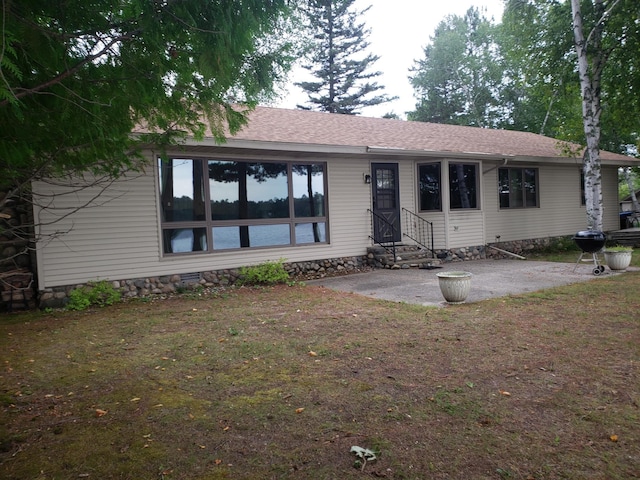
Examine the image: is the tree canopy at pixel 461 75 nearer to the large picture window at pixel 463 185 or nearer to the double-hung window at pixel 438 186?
the large picture window at pixel 463 185

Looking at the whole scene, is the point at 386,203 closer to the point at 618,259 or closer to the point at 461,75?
the point at 618,259

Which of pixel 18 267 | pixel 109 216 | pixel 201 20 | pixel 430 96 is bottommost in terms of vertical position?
pixel 18 267

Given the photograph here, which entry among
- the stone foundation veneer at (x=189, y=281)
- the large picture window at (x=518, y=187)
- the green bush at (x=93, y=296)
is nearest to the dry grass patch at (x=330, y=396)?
the green bush at (x=93, y=296)

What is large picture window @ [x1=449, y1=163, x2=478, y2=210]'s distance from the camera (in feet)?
41.3

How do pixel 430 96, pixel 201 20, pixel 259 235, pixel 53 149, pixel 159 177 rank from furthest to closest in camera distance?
pixel 430 96
pixel 259 235
pixel 159 177
pixel 53 149
pixel 201 20

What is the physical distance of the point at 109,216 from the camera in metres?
8.10

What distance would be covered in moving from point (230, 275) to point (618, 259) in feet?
27.4

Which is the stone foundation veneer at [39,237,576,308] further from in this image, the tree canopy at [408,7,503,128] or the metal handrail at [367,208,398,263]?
the tree canopy at [408,7,503,128]

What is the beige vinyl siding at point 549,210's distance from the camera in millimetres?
14005

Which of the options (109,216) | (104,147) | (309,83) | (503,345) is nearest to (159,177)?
(109,216)

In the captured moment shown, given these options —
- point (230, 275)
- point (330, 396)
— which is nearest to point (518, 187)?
point (230, 275)

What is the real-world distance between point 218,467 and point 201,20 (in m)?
2.68

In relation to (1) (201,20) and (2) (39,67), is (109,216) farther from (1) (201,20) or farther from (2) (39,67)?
(1) (201,20)

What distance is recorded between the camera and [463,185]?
12.8 metres
